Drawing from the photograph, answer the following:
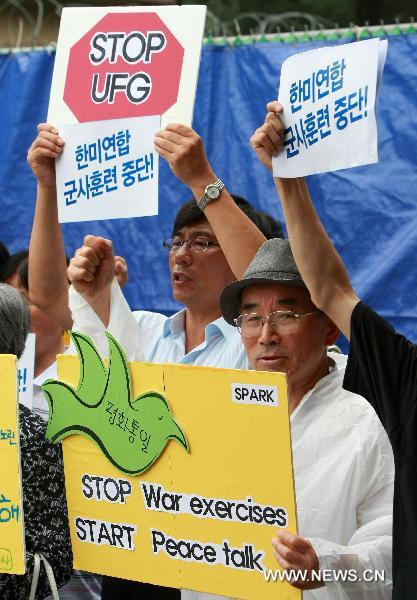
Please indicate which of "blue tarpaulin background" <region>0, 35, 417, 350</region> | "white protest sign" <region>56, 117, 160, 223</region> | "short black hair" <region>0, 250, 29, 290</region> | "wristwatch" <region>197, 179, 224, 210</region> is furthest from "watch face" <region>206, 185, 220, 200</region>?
"blue tarpaulin background" <region>0, 35, 417, 350</region>

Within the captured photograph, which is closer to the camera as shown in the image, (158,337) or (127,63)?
(127,63)

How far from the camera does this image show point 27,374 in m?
3.48

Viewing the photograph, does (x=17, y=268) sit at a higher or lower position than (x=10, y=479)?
higher

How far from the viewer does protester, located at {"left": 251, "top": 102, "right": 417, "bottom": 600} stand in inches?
83.4

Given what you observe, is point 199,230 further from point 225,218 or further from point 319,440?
point 319,440

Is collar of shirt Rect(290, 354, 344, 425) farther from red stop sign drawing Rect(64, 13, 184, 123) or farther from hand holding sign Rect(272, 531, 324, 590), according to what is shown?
red stop sign drawing Rect(64, 13, 184, 123)

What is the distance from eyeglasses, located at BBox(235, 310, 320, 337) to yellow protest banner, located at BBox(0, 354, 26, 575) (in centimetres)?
63

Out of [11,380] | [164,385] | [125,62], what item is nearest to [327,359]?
[164,385]

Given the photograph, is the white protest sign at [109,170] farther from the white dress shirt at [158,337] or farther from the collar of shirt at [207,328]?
the collar of shirt at [207,328]

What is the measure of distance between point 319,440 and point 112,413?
1.56 ft

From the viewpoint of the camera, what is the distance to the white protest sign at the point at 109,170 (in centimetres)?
301

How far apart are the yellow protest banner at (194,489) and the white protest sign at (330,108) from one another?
557 millimetres

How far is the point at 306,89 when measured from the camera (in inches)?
99.7

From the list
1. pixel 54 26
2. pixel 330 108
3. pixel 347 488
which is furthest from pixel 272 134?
pixel 54 26
